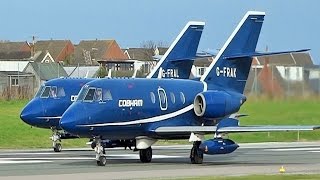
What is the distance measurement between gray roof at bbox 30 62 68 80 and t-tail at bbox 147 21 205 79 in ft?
183

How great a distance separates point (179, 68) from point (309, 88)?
291 inches

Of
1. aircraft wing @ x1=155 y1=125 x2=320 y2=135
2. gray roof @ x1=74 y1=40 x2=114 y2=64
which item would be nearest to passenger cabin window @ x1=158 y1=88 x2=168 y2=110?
aircraft wing @ x1=155 y1=125 x2=320 y2=135

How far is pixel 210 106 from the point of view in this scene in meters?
35.1

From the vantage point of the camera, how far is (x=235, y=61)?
37.8 metres

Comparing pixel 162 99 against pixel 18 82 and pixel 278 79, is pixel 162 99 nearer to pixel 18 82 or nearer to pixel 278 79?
pixel 278 79

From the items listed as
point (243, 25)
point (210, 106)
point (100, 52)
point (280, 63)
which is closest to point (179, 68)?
point (280, 63)

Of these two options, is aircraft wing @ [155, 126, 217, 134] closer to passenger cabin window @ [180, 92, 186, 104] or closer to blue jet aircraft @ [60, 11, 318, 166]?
blue jet aircraft @ [60, 11, 318, 166]

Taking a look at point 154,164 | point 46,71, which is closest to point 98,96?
point 154,164

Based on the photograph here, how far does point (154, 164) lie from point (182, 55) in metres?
13.3

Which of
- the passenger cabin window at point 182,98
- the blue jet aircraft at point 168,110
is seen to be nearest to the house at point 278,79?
the blue jet aircraft at point 168,110

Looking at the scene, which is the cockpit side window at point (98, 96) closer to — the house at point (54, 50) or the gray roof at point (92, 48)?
the gray roof at point (92, 48)

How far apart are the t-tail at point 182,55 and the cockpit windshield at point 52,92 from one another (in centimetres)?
472

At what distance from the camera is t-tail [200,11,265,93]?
37.6 meters

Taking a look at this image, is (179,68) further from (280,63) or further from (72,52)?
(72,52)
